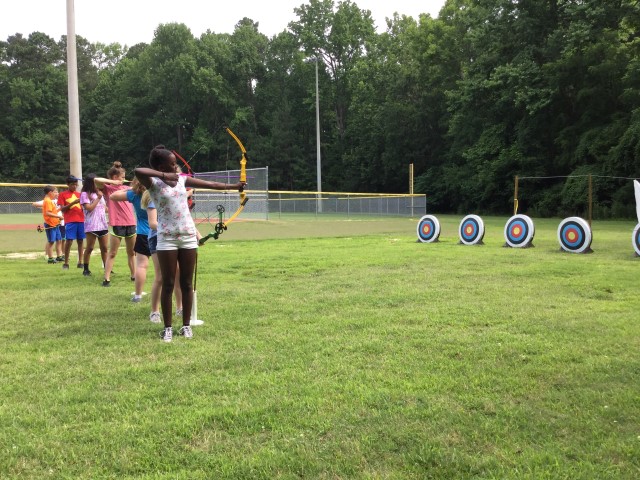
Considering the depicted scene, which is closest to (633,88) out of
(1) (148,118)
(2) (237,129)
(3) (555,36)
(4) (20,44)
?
(3) (555,36)

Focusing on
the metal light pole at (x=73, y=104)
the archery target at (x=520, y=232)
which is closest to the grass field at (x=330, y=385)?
the archery target at (x=520, y=232)

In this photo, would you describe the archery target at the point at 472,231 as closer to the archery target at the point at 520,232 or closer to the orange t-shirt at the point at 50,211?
the archery target at the point at 520,232

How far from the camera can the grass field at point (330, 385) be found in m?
2.75

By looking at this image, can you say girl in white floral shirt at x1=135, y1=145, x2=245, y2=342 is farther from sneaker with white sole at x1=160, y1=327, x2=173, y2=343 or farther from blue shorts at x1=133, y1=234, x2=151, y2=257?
blue shorts at x1=133, y1=234, x2=151, y2=257

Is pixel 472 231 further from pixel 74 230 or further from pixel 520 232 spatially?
pixel 74 230

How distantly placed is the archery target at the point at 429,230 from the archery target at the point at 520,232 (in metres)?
2.16

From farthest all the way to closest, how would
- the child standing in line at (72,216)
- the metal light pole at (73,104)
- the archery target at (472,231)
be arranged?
the archery target at (472,231) < the metal light pole at (73,104) < the child standing in line at (72,216)

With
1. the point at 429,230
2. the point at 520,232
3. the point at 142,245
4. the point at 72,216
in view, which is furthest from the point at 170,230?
the point at 429,230

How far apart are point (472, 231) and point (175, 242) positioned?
10.8 m

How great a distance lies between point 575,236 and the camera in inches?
483

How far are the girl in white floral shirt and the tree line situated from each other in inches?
1164

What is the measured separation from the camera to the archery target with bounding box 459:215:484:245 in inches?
560

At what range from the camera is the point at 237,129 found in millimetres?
62844

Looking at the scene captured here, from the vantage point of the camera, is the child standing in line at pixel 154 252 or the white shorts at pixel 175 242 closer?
the white shorts at pixel 175 242
